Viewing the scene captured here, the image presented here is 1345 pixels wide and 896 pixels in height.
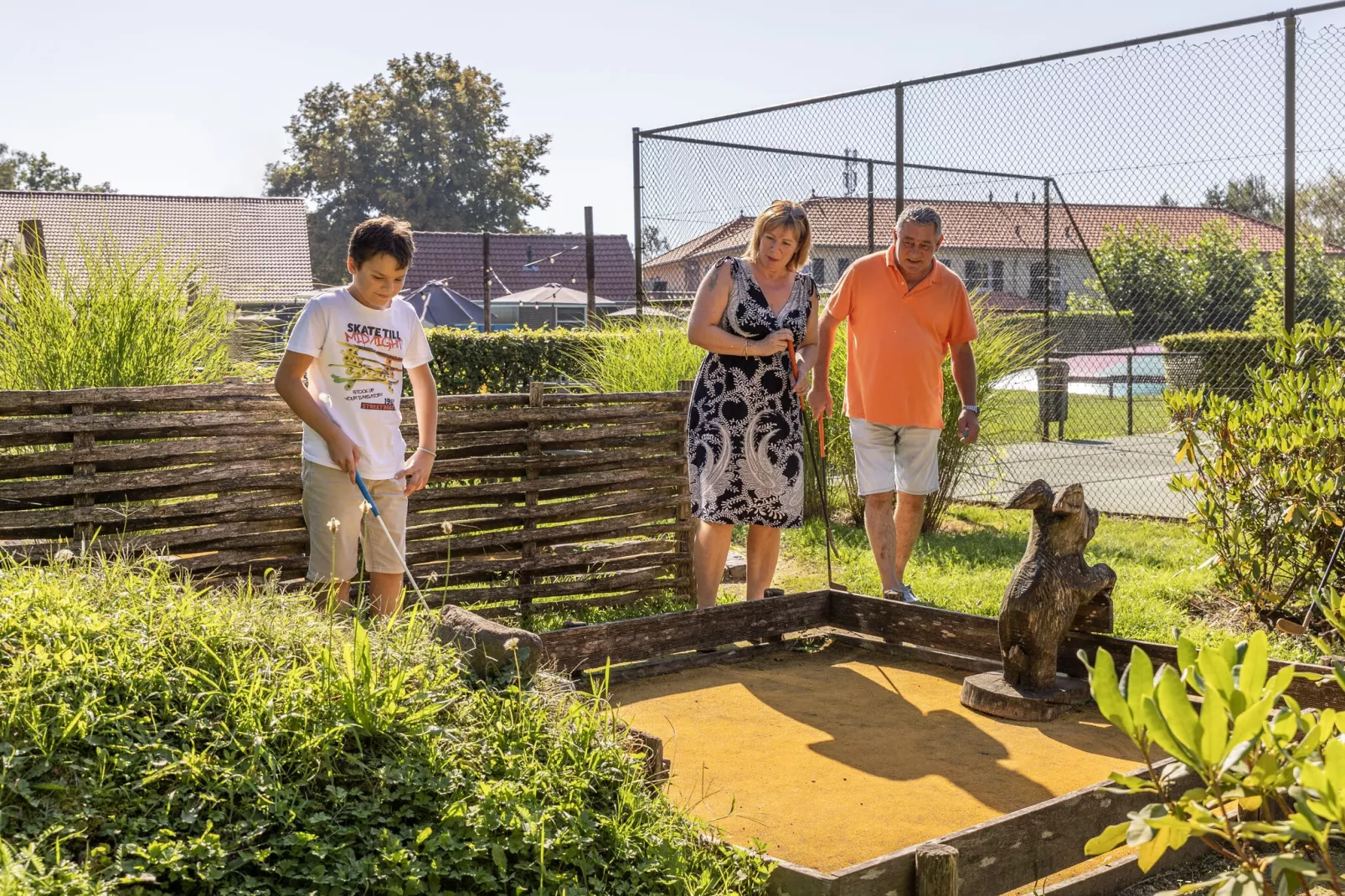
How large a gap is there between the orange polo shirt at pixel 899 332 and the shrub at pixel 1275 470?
3.90 ft

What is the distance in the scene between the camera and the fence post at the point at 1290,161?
7023mm

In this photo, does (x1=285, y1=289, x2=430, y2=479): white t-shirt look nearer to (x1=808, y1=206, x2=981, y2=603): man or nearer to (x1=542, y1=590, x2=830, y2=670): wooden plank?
(x1=542, y1=590, x2=830, y2=670): wooden plank

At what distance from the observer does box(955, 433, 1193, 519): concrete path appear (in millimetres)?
9375

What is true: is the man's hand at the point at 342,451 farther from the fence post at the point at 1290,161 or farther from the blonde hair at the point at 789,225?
the fence post at the point at 1290,161

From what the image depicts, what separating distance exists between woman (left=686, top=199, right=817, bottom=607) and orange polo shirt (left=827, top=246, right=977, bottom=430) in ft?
1.89

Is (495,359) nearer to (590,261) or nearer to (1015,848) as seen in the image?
Answer: (590,261)

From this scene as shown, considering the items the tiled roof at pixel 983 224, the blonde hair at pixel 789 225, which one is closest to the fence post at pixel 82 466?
the blonde hair at pixel 789 225

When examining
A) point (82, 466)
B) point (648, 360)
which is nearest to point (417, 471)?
point (82, 466)

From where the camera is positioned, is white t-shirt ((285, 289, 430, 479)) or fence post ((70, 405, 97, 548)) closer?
white t-shirt ((285, 289, 430, 479))

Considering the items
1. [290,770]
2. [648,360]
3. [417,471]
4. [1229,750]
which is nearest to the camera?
[1229,750]

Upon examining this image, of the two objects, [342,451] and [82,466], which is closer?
[342,451]

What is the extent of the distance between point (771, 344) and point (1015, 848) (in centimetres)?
284

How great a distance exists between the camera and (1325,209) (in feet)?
26.5

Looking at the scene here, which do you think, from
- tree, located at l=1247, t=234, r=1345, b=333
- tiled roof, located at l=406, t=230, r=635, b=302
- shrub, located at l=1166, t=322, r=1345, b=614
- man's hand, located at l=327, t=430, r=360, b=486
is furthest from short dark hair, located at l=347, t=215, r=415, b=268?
tiled roof, located at l=406, t=230, r=635, b=302
